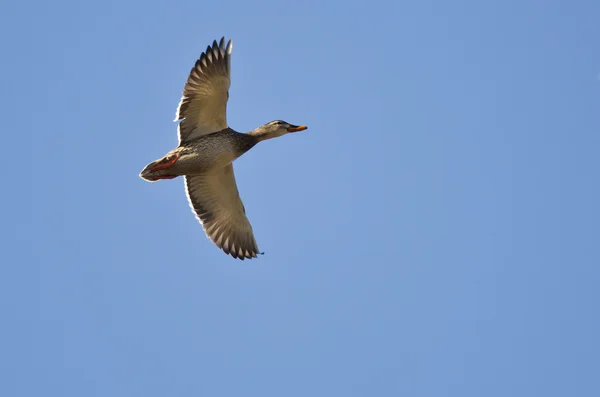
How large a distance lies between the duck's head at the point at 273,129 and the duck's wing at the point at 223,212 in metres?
0.88

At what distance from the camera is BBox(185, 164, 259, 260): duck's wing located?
1800cm

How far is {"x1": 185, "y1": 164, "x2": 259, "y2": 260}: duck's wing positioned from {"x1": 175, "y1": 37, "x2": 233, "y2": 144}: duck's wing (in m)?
1.17

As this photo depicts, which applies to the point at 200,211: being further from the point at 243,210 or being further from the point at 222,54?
the point at 222,54

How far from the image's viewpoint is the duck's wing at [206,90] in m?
16.9

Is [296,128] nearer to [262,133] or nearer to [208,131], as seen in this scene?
[262,133]

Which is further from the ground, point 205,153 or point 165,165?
point 205,153

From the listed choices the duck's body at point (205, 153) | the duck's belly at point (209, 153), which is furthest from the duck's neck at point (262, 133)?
the duck's belly at point (209, 153)

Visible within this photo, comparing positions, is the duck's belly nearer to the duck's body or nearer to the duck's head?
the duck's body

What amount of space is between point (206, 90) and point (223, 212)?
2510 mm

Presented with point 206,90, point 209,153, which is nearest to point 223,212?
point 209,153

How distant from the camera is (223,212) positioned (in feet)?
60.2

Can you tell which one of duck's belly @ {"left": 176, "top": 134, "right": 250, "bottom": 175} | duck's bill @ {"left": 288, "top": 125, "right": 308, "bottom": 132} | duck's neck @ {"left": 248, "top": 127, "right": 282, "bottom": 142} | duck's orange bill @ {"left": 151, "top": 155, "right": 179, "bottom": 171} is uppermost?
duck's bill @ {"left": 288, "top": 125, "right": 308, "bottom": 132}

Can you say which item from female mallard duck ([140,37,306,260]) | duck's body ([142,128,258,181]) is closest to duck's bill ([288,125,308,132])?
female mallard duck ([140,37,306,260])

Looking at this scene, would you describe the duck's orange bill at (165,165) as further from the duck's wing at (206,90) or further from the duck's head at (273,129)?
the duck's head at (273,129)
